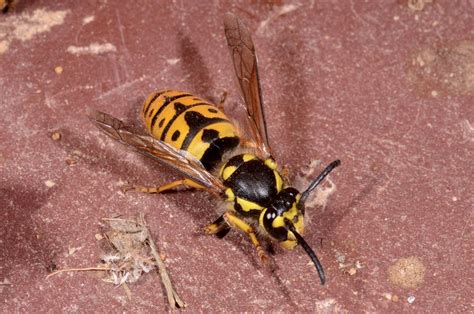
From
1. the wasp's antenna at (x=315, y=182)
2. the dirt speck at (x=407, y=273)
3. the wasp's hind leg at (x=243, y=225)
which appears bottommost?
the wasp's hind leg at (x=243, y=225)

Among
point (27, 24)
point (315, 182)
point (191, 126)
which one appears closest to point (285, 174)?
point (315, 182)

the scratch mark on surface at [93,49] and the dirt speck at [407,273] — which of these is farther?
the scratch mark on surface at [93,49]

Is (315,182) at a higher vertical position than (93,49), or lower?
higher

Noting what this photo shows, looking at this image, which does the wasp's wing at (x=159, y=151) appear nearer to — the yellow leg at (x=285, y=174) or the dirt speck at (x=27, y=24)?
the yellow leg at (x=285, y=174)

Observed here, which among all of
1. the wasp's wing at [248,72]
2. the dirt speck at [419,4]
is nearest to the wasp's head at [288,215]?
the wasp's wing at [248,72]

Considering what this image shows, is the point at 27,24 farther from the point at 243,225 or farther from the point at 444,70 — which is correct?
the point at 444,70

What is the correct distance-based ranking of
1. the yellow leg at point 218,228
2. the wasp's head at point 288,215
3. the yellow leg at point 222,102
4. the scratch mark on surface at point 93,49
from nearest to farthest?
1. the wasp's head at point 288,215
2. the yellow leg at point 218,228
3. the yellow leg at point 222,102
4. the scratch mark on surface at point 93,49
